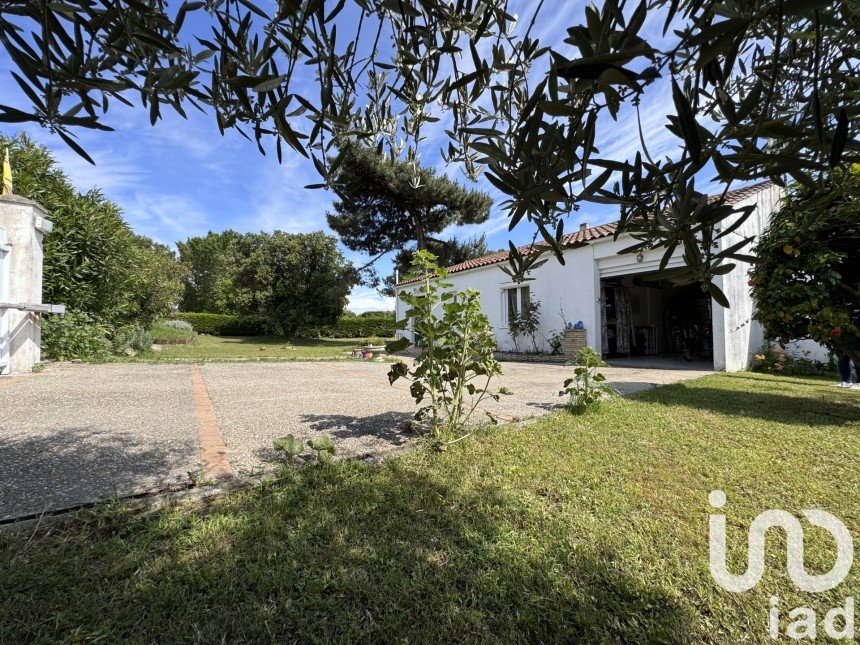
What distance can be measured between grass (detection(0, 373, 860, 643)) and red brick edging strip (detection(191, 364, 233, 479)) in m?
0.39

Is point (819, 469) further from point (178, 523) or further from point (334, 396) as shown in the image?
point (334, 396)

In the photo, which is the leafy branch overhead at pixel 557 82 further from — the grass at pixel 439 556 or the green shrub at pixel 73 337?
the green shrub at pixel 73 337

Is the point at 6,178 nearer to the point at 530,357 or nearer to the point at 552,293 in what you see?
the point at 530,357

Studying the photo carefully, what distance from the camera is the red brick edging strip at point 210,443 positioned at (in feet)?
8.40

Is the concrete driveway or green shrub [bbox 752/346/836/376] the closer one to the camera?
the concrete driveway

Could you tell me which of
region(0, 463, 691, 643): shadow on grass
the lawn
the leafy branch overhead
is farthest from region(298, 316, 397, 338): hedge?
the leafy branch overhead

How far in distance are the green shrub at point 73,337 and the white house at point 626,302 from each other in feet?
23.7

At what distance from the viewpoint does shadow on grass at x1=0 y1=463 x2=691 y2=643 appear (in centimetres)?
133

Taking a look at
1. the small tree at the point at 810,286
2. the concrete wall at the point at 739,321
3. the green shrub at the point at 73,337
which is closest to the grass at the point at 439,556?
the small tree at the point at 810,286

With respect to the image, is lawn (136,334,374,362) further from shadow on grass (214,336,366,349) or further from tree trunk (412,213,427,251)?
tree trunk (412,213,427,251)

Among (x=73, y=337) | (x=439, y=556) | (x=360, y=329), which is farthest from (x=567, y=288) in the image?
(x=360, y=329)

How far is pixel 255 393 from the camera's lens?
18.1 feet

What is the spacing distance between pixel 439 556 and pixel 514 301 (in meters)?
12.3

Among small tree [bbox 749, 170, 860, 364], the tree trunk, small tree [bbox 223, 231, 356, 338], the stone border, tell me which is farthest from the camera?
small tree [bbox 223, 231, 356, 338]
